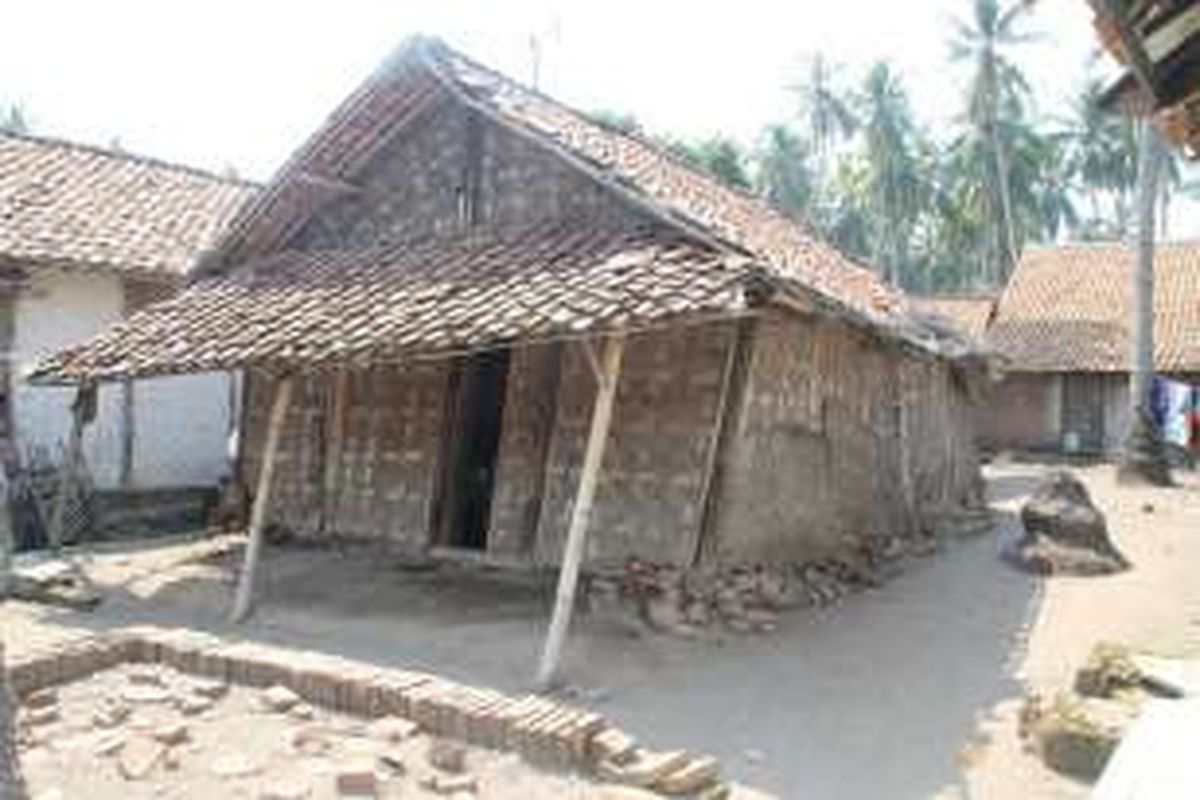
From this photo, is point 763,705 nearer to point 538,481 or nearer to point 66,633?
point 538,481

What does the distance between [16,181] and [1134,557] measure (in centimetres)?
1410

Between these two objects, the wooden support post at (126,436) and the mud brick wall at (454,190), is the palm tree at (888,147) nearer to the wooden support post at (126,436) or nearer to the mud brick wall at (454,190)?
the wooden support post at (126,436)

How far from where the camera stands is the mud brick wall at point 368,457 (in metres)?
13.1

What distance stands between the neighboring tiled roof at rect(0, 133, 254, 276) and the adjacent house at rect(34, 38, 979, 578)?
278cm

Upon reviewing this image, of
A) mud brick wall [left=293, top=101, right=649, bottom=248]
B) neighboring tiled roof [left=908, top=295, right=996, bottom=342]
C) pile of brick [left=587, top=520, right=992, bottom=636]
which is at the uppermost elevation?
neighboring tiled roof [left=908, top=295, right=996, bottom=342]

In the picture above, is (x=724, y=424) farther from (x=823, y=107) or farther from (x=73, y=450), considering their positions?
(x=823, y=107)

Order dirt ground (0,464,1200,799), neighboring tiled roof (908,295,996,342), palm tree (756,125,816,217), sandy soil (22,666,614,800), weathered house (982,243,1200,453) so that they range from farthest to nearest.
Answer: palm tree (756,125,816,217) < neighboring tiled roof (908,295,996,342) < weathered house (982,243,1200,453) < dirt ground (0,464,1200,799) < sandy soil (22,666,614,800)

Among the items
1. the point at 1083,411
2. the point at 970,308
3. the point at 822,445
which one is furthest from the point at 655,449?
the point at 970,308

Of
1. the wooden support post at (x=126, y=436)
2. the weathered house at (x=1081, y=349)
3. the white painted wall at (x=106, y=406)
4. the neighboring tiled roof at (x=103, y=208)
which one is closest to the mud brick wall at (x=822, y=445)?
the neighboring tiled roof at (x=103, y=208)

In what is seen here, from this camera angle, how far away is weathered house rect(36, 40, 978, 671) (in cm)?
1022

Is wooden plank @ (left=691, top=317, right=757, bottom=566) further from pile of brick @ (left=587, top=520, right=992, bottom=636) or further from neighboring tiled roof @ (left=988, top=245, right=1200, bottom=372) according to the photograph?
neighboring tiled roof @ (left=988, top=245, right=1200, bottom=372)

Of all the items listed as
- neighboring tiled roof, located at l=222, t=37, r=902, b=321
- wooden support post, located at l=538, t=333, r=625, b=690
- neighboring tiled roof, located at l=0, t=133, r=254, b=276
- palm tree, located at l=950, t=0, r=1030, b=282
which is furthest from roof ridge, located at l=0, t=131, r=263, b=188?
palm tree, located at l=950, t=0, r=1030, b=282

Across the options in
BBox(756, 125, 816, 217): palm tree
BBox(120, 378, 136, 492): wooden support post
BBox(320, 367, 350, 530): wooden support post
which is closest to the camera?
BBox(320, 367, 350, 530): wooden support post

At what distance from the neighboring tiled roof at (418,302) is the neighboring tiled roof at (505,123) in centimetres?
45
